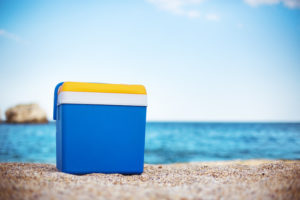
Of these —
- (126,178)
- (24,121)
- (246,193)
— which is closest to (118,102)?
(126,178)

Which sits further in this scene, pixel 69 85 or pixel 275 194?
pixel 69 85

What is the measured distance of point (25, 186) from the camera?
2.51 meters

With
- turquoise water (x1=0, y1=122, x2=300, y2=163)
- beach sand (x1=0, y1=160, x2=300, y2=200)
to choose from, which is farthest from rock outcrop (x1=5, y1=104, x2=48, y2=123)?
beach sand (x1=0, y1=160, x2=300, y2=200)

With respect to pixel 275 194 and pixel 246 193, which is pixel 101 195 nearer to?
pixel 246 193

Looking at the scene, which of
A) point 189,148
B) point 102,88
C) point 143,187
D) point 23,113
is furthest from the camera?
point 23,113

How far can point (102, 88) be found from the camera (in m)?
3.37

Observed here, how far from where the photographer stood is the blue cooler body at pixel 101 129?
3.29 meters

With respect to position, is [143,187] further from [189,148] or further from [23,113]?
[23,113]

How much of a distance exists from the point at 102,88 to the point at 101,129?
0.48 meters

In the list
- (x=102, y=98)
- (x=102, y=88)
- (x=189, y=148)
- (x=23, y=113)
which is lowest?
(x=23, y=113)

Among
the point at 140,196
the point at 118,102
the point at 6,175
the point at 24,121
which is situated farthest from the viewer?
the point at 24,121

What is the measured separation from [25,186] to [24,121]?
49.2 m

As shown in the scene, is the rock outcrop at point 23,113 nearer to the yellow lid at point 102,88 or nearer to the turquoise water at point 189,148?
the turquoise water at point 189,148

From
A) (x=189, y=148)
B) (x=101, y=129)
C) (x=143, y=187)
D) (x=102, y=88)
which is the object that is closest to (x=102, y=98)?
(x=102, y=88)
